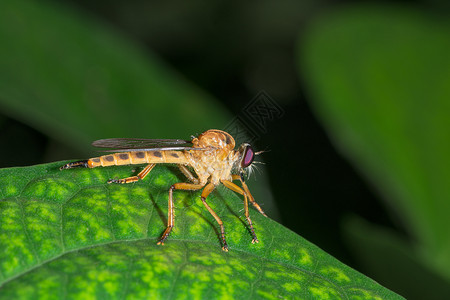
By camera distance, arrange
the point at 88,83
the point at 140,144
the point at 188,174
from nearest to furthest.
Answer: the point at 188,174 < the point at 140,144 < the point at 88,83

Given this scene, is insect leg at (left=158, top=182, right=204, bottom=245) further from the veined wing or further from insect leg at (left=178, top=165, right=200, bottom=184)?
the veined wing

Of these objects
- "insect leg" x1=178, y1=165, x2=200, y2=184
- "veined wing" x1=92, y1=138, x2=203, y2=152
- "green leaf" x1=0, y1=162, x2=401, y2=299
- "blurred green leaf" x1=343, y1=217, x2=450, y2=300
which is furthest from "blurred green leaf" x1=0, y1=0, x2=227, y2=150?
"blurred green leaf" x1=343, y1=217, x2=450, y2=300

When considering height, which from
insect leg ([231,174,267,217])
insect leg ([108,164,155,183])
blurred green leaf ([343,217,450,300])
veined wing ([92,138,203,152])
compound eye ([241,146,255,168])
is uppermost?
blurred green leaf ([343,217,450,300])

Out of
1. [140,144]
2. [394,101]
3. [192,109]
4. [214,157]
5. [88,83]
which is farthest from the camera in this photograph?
[192,109]

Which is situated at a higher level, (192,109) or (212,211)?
(192,109)

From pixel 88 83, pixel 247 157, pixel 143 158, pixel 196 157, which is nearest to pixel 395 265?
pixel 247 157

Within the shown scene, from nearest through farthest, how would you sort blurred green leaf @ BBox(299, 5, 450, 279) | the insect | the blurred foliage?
the insect < blurred green leaf @ BBox(299, 5, 450, 279) < the blurred foliage

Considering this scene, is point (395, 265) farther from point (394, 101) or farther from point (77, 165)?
point (77, 165)
